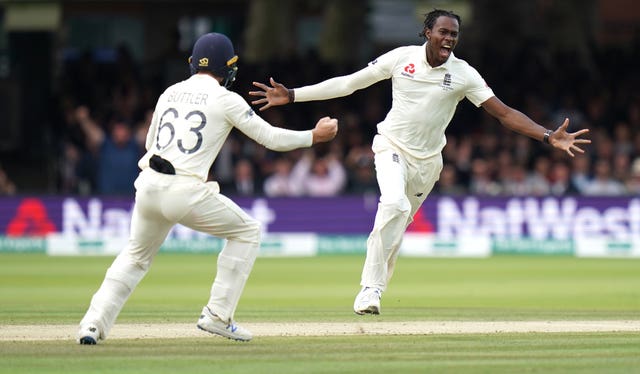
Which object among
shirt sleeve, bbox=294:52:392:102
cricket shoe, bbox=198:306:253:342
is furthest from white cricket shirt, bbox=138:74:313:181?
shirt sleeve, bbox=294:52:392:102

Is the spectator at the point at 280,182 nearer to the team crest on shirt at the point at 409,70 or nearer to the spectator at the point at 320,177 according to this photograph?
the spectator at the point at 320,177

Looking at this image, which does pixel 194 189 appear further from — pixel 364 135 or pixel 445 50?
pixel 364 135

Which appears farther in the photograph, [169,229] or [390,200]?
[390,200]

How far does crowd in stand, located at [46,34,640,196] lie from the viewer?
20.7 meters

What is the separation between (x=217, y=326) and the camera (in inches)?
345

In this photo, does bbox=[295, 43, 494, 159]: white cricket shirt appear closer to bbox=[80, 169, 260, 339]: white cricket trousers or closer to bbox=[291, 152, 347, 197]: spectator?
bbox=[80, 169, 260, 339]: white cricket trousers

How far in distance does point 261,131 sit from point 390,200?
1868 millimetres

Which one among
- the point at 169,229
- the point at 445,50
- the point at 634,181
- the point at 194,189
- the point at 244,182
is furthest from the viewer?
the point at 244,182

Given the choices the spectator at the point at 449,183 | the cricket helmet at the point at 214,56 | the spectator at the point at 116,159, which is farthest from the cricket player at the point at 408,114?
the spectator at the point at 449,183

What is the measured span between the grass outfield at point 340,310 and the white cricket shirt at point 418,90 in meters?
1.41

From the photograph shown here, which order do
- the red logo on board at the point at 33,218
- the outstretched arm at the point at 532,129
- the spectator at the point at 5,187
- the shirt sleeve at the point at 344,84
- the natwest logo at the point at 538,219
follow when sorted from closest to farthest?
the outstretched arm at the point at 532,129 → the shirt sleeve at the point at 344,84 → the natwest logo at the point at 538,219 → the red logo on board at the point at 33,218 → the spectator at the point at 5,187

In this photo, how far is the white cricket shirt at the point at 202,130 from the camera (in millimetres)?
8523

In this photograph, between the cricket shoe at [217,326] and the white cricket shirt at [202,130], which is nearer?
the white cricket shirt at [202,130]

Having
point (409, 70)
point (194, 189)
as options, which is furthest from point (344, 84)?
point (194, 189)
